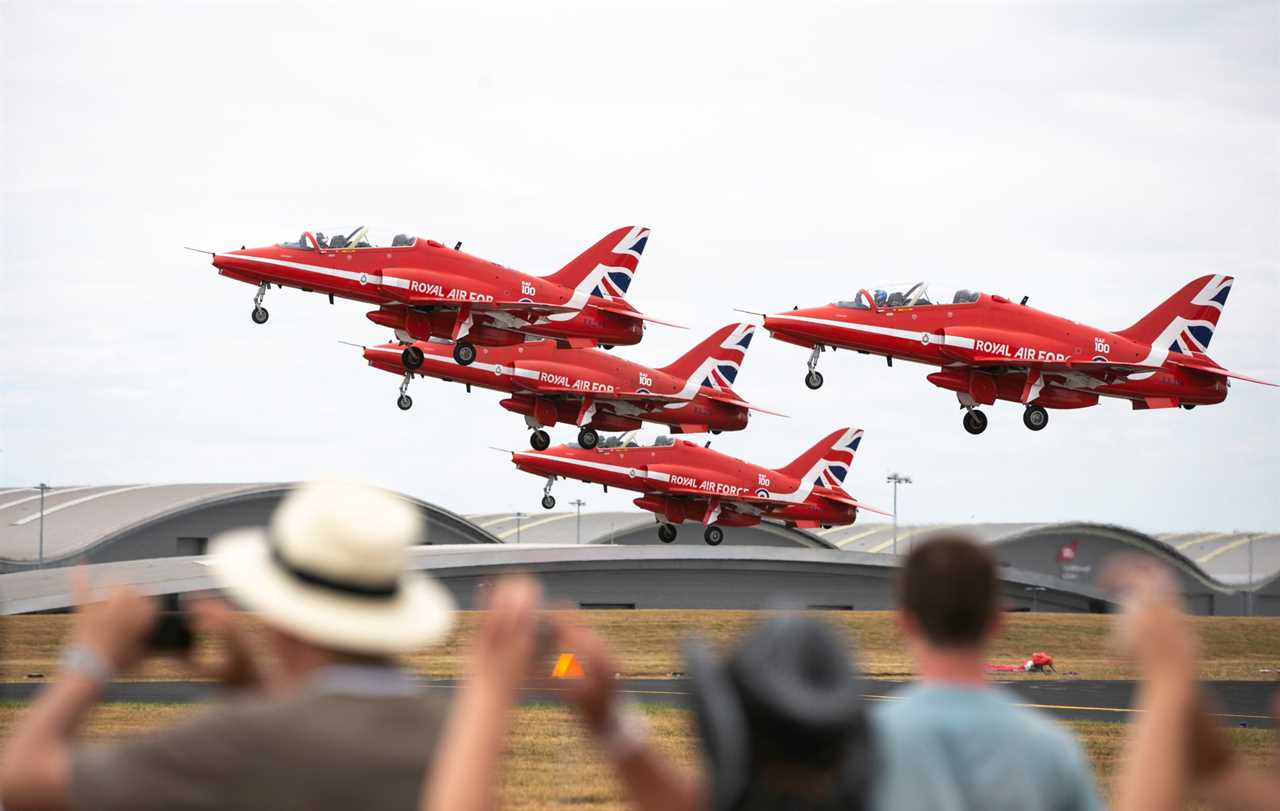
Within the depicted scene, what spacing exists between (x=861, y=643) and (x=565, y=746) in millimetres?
30455

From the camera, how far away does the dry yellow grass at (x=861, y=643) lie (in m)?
35.5

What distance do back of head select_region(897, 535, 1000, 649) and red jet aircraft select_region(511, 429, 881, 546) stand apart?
6164cm

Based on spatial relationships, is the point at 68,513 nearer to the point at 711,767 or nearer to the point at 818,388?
the point at 818,388

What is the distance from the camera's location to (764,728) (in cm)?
417

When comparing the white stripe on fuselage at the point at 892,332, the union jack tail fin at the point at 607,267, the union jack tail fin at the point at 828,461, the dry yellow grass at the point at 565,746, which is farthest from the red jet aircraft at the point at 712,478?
the dry yellow grass at the point at 565,746

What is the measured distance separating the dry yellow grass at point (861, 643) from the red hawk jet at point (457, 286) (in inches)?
358

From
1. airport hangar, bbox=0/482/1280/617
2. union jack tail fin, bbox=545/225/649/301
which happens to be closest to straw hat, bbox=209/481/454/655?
airport hangar, bbox=0/482/1280/617

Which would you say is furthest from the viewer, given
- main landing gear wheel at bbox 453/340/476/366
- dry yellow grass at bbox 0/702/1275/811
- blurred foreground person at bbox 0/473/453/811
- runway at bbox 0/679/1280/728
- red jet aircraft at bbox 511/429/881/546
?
red jet aircraft at bbox 511/429/881/546

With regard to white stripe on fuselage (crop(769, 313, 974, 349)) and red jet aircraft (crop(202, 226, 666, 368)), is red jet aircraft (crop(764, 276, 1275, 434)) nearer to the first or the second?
white stripe on fuselage (crop(769, 313, 974, 349))

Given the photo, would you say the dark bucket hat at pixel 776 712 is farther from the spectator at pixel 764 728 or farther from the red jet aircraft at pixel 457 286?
the red jet aircraft at pixel 457 286

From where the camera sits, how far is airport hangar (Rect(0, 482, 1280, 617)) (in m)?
62.6

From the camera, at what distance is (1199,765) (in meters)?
4.41

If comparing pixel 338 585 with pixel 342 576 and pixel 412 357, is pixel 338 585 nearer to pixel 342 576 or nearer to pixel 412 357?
pixel 342 576

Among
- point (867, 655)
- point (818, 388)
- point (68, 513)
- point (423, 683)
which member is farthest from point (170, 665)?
point (68, 513)
